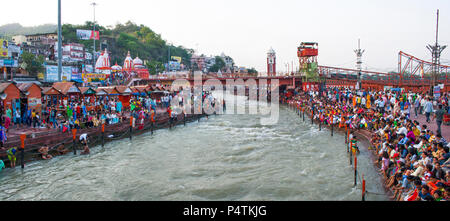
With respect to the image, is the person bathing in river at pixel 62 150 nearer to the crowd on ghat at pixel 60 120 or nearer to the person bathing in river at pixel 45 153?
the crowd on ghat at pixel 60 120

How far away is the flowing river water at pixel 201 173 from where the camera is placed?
12.3 metres

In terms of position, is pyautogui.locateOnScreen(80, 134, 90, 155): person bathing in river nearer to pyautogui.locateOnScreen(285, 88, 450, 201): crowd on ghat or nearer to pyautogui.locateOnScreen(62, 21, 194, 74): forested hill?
pyautogui.locateOnScreen(285, 88, 450, 201): crowd on ghat

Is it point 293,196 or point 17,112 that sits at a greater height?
point 17,112

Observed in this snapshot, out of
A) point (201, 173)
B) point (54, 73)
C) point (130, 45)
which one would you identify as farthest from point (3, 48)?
point (130, 45)

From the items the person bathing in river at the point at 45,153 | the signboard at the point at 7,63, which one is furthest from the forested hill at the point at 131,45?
the person bathing in river at the point at 45,153

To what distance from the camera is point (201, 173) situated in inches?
590

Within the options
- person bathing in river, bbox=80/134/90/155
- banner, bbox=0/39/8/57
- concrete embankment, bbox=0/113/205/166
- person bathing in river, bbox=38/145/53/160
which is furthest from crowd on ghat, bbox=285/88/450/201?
banner, bbox=0/39/8/57

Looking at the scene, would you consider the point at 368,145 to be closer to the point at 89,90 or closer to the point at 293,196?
the point at 293,196

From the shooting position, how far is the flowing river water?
12.3 metres

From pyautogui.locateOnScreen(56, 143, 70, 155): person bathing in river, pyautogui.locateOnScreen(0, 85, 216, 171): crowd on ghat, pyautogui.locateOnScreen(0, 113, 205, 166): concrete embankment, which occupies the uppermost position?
pyautogui.locateOnScreen(0, 85, 216, 171): crowd on ghat

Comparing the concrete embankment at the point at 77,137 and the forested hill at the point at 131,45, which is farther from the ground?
the forested hill at the point at 131,45
